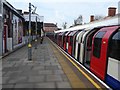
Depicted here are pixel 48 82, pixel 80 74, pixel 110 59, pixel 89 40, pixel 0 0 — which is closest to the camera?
pixel 110 59

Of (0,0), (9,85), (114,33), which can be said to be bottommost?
(9,85)

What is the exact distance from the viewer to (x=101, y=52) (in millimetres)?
9492

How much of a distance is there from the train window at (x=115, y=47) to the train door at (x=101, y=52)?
37 centimetres

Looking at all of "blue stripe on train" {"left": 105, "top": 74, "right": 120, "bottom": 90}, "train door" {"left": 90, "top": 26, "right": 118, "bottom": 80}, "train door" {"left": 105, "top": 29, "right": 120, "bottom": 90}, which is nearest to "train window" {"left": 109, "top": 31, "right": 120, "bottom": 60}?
"train door" {"left": 105, "top": 29, "right": 120, "bottom": 90}

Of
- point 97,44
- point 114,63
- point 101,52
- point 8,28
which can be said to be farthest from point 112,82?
point 8,28

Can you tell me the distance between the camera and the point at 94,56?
1074cm

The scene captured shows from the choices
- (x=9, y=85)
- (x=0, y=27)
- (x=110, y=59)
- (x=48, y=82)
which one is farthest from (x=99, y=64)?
(x=0, y=27)

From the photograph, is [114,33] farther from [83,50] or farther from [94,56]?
[83,50]

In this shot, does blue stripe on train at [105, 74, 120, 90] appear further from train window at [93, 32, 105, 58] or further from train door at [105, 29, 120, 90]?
train window at [93, 32, 105, 58]

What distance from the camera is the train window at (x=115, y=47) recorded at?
312 inches

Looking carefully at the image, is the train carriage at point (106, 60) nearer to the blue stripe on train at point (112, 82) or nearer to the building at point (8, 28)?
the blue stripe on train at point (112, 82)

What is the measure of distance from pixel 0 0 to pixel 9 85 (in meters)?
12.3

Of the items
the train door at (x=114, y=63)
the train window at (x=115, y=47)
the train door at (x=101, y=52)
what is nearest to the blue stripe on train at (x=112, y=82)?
the train door at (x=114, y=63)

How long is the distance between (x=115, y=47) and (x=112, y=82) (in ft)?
3.74
